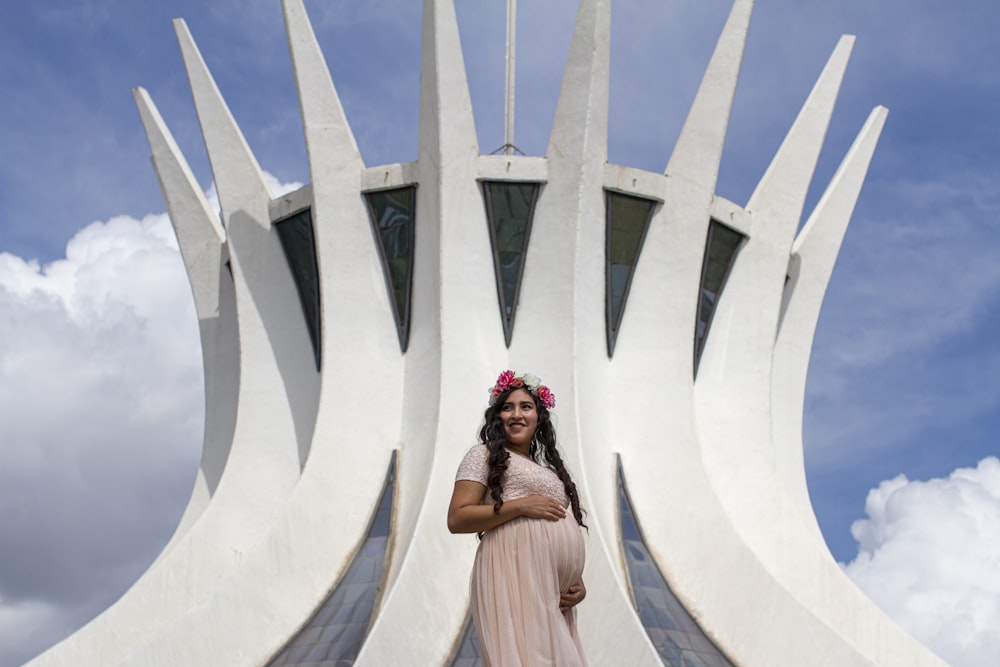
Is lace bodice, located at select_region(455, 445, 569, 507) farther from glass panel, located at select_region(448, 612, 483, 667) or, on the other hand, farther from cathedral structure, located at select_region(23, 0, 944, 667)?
cathedral structure, located at select_region(23, 0, 944, 667)

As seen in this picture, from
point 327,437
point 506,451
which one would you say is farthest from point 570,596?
point 327,437

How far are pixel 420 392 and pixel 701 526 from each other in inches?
162

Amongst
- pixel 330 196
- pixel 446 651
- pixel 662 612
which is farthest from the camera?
pixel 330 196

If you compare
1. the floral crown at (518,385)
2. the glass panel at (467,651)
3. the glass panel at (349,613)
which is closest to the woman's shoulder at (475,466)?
the floral crown at (518,385)

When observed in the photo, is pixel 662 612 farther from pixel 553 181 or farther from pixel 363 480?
pixel 553 181

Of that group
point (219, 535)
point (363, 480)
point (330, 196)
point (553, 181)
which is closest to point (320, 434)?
point (363, 480)

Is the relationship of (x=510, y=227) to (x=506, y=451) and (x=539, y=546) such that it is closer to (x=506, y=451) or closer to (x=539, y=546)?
(x=506, y=451)

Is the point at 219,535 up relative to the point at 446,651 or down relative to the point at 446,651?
up

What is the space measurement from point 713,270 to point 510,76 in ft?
15.0

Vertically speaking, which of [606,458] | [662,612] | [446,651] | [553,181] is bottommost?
[446,651]

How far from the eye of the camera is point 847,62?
2000cm

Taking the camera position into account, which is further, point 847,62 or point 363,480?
point 847,62

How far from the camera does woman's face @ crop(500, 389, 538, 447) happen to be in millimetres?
5629

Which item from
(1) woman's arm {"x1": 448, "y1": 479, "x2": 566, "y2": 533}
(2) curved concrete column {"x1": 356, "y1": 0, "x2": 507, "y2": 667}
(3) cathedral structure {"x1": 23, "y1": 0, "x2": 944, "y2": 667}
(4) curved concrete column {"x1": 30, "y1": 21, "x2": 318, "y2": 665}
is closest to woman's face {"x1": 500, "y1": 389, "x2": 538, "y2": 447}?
(1) woman's arm {"x1": 448, "y1": 479, "x2": 566, "y2": 533}
